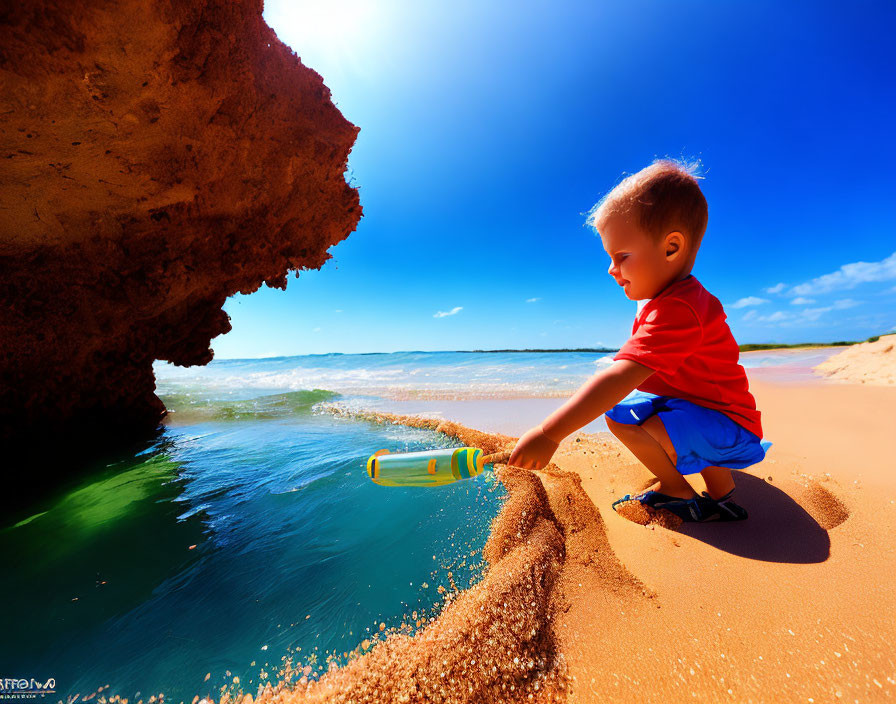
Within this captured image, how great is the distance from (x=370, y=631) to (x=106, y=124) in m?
3.49

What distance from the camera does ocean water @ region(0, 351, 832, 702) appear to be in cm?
117

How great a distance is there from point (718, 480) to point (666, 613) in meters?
0.84

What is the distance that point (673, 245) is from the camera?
1.41 metres

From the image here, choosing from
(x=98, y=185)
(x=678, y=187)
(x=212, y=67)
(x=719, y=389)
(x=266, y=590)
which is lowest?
(x=266, y=590)

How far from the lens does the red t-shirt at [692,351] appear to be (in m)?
1.23

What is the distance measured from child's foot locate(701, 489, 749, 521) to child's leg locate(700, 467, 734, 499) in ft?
0.11

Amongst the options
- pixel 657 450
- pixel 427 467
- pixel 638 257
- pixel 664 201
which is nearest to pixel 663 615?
pixel 657 450

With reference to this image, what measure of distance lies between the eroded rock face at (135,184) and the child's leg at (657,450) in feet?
11.8

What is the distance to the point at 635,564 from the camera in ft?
4.30

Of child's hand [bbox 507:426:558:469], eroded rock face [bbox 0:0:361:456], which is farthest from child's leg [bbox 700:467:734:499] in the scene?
eroded rock face [bbox 0:0:361:456]

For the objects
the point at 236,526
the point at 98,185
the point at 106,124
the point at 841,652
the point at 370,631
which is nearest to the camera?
the point at 841,652

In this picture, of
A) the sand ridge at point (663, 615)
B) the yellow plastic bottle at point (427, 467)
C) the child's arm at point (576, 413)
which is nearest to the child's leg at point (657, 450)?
the sand ridge at point (663, 615)

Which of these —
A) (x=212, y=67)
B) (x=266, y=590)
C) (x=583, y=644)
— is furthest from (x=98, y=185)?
(x=583, y=644)

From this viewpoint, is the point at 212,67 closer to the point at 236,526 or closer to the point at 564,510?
the point at 236,526
